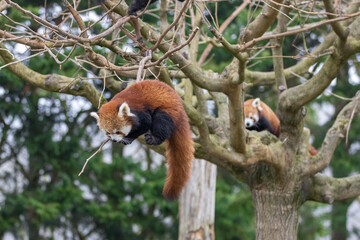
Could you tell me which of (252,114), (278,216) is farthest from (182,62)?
(252,114)

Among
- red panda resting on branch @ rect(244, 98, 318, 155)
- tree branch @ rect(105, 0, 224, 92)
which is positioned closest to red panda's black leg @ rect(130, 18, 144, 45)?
tree branch @ rect(105, 0, 224, 92)

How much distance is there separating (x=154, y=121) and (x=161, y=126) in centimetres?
6

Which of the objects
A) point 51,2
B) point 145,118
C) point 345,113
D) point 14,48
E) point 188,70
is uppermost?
point 51,2

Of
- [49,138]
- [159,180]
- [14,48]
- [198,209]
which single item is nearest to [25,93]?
[49,138]

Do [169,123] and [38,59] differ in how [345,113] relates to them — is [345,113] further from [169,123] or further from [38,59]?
[38,59]

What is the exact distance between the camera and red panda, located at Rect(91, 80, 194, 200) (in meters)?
2.60

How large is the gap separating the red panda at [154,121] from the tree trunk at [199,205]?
2417mm

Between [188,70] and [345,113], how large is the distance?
1.93m

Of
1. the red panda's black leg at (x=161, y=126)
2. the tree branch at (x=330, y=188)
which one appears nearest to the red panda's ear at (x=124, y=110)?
the red panda's black leg at (x=161, y=126)

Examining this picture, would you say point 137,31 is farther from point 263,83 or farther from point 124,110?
point 263,83

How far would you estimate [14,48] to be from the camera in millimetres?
5688

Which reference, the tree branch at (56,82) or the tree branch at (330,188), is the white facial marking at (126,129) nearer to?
the tree branch at (56,82)

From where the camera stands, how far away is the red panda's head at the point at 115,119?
2.57 m

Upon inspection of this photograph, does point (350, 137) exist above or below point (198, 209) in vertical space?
above
